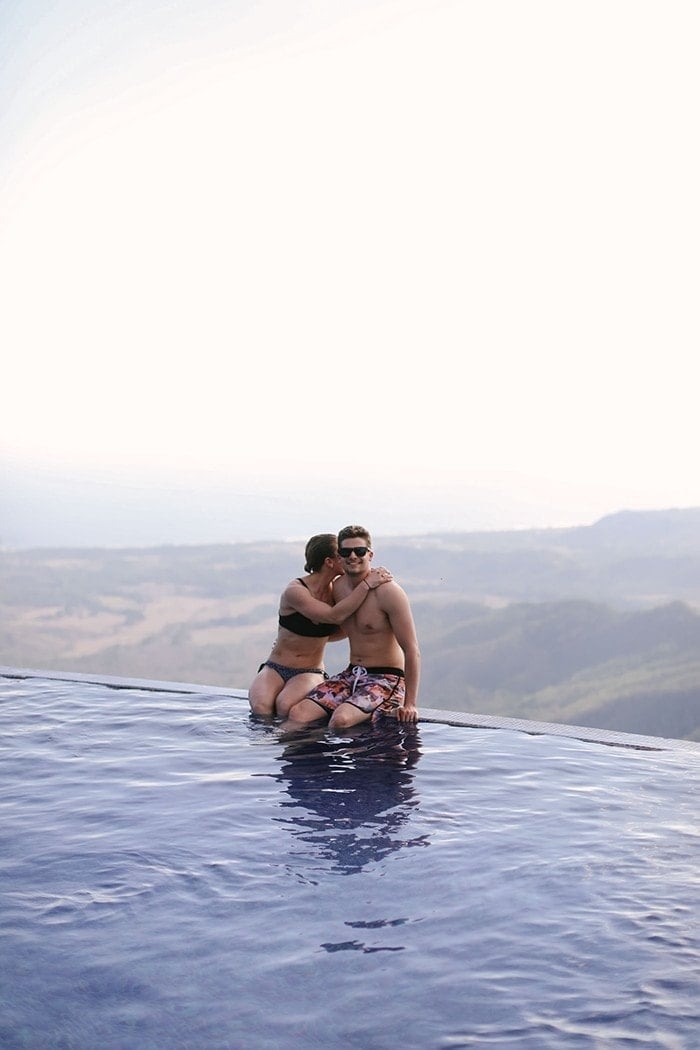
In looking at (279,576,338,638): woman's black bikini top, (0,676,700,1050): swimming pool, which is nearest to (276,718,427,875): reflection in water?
(0,676,700,1050): swimming pool

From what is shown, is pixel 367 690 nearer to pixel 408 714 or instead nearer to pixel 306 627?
pixel 408 714

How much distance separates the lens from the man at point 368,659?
7.21 m

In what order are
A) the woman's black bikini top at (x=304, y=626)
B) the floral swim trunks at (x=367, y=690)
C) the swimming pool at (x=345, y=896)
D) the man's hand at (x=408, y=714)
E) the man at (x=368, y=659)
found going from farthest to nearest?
1. the woman's black bikini top at (x=304, y=626)
2. the floral swim trunks at (x=367, y=690)
3. the man's hand at (x=408, y=714)
4. the man at (x=368, y=659)
5. the swimming pool at (x=345, y=896)

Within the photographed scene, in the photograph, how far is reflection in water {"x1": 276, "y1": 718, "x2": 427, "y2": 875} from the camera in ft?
16.1

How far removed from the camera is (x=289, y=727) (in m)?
7.59

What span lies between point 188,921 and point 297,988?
68 centimetres

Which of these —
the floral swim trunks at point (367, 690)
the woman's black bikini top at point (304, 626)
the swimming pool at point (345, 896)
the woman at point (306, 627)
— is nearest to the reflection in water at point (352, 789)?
the swimming pool at point (345, 896)

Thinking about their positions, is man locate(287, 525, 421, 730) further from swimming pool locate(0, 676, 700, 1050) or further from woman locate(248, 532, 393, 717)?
swimming pool locate(0, 676, 700, 1050)

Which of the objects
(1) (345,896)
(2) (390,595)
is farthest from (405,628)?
(1) (345,896)

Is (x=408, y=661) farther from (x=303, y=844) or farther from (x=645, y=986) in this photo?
(x=645, y=986)

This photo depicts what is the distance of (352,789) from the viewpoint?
5.88 metres

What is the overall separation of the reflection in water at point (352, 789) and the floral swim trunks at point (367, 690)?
0.50 ft

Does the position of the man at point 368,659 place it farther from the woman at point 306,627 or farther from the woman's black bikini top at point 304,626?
the woman's black bikini top at point 304,626

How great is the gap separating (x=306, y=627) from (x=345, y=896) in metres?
3.74
